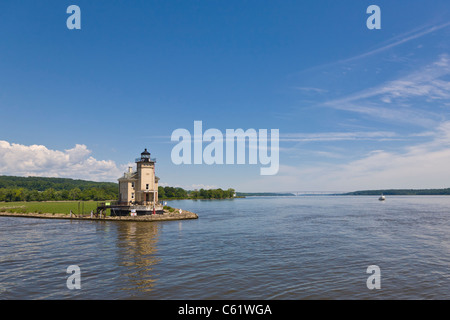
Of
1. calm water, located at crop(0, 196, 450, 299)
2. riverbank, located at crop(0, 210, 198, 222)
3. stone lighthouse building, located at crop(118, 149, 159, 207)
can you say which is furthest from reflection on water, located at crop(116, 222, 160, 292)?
stone lighthouse building, located at crop(118, 149, 159, 207)

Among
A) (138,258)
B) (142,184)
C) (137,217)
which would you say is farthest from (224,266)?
(142,184)

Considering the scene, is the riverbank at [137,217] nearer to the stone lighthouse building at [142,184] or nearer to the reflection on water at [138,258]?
the stone lighthouse building at [142,184]

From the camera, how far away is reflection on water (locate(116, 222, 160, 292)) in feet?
60.5

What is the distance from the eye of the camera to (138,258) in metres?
25.4

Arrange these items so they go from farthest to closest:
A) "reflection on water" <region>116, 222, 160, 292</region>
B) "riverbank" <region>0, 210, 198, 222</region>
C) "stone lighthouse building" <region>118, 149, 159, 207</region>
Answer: "stone lighthouse building" <region>118, 149, 159, 207</region> < "riverbank" <region>0, 210, 198, 222</region> < "reflection on water" <region>116, 222, 160, 292</region>

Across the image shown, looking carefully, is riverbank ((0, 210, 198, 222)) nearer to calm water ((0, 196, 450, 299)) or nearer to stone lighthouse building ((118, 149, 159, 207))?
stone lighthouse building ((118, 149, 159, 207))

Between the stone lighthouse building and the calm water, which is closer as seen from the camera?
the calm water

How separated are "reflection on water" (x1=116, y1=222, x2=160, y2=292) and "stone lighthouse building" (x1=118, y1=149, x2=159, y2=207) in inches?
906

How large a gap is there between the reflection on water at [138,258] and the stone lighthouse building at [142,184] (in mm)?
23008

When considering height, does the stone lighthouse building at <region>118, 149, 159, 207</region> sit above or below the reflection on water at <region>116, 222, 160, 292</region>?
above

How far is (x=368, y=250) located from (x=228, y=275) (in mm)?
17122

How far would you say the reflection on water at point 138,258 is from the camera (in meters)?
18.4

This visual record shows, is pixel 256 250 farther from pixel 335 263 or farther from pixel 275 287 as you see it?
pixel 275 287

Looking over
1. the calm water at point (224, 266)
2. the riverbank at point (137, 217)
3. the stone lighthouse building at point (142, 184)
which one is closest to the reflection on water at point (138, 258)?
the calm water at point (224, 266)
